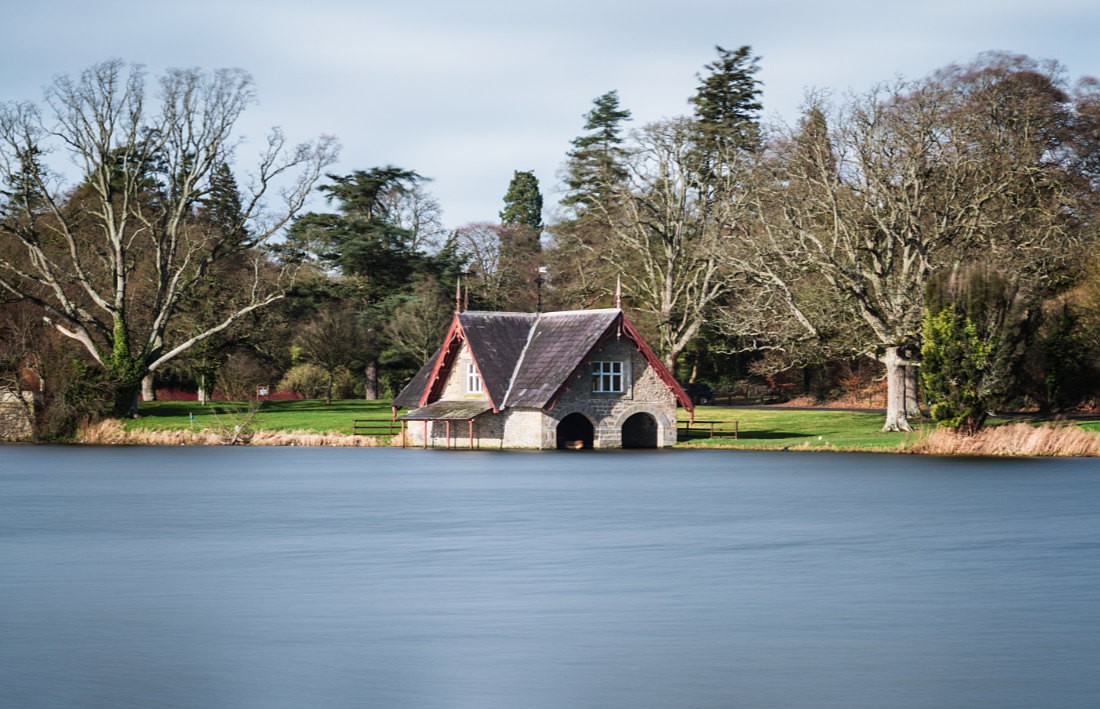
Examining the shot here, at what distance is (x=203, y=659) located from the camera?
17.7 metres

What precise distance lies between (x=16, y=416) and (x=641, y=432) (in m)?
30.2

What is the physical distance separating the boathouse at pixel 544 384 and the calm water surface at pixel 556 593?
13.3 m

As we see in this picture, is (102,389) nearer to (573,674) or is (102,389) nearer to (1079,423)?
(1079,423)

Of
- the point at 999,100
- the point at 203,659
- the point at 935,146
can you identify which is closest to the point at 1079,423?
the point at 935,146

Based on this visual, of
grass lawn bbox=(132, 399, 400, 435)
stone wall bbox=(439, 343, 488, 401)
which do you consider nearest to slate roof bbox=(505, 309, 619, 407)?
stone wall bbox=(439, 343, 488, 401)

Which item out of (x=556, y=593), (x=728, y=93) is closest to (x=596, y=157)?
(x=728, y=93)

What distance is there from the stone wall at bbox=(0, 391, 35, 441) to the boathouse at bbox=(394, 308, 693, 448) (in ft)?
64.2

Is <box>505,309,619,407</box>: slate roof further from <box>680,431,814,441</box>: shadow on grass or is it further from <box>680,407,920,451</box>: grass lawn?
<box>680,431,814,441</box>: shadow on grass

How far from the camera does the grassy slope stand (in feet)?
193

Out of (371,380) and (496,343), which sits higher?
(496,343)

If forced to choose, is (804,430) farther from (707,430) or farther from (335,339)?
(335,339)

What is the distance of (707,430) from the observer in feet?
221

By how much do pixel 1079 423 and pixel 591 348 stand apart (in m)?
20.0

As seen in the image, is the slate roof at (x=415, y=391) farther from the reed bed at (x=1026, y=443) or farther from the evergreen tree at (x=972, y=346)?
the reed bed at (x=1026, y=443)
